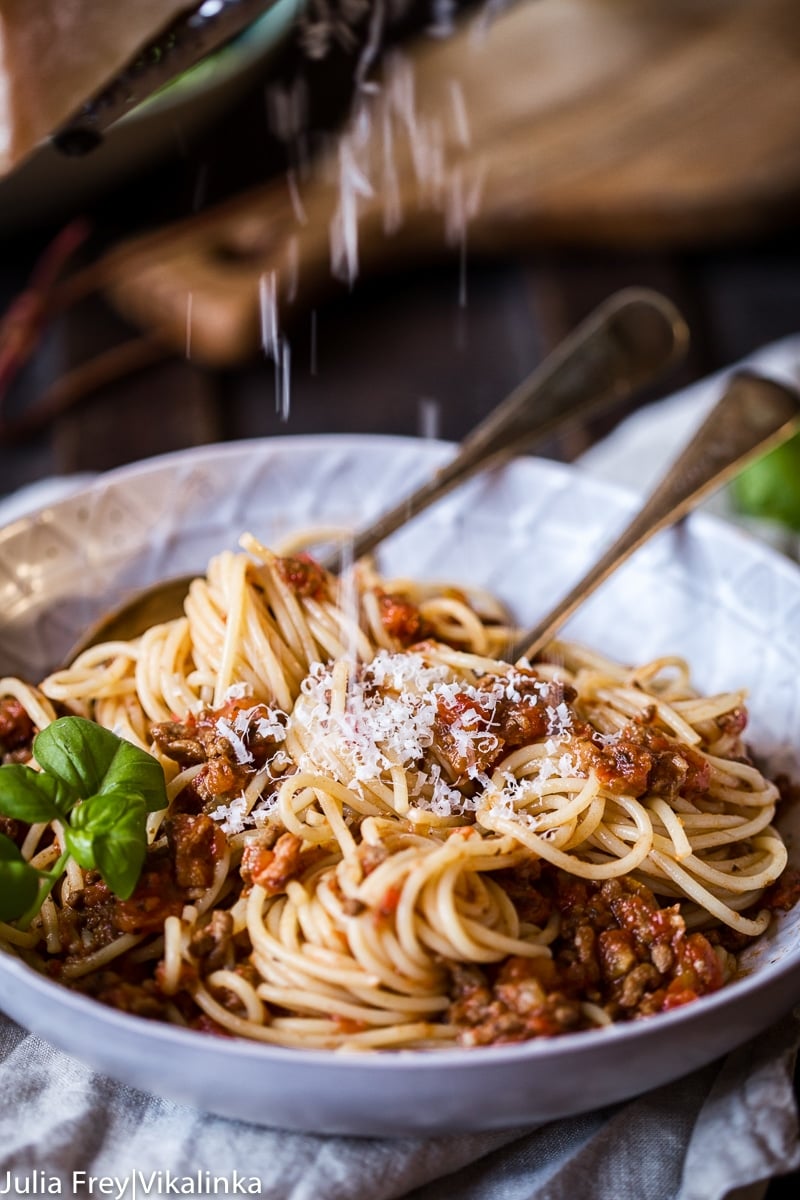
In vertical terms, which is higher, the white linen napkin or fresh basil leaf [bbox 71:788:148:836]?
fresh basil leaf [bbox 71:788:148:836]

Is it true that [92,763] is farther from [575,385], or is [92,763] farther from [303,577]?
[575,385]

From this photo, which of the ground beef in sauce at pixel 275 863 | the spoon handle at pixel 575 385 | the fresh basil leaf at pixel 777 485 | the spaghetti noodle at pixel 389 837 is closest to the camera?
the spaghetti noodle at pixel 389 837

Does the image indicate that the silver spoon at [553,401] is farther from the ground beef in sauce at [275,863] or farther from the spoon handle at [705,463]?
the ground beef in sauce at [275,863]

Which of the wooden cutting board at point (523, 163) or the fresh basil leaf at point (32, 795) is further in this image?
the wooden cutting board at point (523, 163)

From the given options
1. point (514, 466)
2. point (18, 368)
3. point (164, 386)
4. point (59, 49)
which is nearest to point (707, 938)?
point (514, 466)

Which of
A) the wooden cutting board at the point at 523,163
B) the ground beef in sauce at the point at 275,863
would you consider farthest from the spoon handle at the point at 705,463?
the wooden cutting board at the point at 523,163

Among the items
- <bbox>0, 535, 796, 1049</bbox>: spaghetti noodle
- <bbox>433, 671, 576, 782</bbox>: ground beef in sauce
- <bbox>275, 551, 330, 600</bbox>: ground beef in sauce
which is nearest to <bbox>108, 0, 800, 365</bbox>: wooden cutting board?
<bbox>275, 551, 330, 600</bbox>: ground beef in sauce

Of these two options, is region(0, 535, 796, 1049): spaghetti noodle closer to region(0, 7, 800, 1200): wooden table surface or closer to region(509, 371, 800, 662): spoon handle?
region(509, 371, 800, 662): spoon handle
